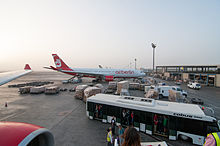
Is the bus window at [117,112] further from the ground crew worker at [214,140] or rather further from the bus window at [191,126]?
the ground crew worker at [214,140]

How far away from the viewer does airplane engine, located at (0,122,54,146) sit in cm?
249

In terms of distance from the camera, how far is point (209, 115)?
24.3 ft

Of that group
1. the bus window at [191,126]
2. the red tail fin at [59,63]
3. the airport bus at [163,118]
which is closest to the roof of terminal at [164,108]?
the airport bus at [163,118]

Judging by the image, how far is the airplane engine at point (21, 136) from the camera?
2.49 meters

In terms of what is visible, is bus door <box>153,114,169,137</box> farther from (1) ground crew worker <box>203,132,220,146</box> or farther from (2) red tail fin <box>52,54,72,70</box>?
(2) red tail fin <box>52,54,72,70</box>

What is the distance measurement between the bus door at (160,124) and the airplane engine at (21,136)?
755 centimetres

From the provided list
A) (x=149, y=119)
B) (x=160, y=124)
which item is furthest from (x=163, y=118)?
(x=149, y=119)

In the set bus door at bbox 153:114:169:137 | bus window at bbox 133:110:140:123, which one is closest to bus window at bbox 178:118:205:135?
bus door at bbox 153:114:169:137

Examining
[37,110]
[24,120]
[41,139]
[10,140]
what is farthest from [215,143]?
[37,110]

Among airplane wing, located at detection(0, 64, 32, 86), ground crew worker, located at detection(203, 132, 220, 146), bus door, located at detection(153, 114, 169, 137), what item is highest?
airplane wing, located at detection(0, 64, 32, 86)

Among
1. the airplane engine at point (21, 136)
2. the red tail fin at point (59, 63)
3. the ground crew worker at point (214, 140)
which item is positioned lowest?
the ground crew worker at point (214, 140)

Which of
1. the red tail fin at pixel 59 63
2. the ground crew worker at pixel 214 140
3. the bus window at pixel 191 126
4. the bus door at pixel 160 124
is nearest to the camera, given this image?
the ground crew worker at pixel 214 140

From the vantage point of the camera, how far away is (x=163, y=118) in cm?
814

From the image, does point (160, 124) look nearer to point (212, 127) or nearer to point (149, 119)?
point (149, 119)
